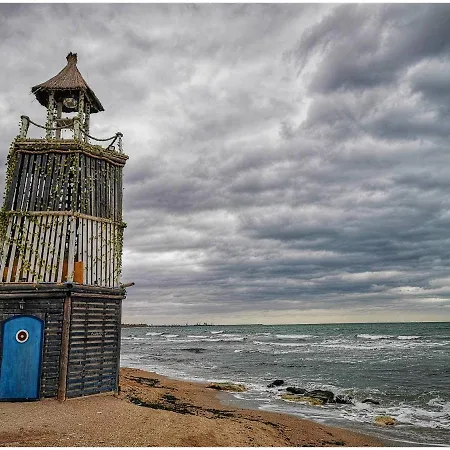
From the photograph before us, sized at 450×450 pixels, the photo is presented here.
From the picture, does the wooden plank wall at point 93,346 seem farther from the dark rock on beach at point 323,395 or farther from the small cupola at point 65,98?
the dark rock on beach at point 323,395

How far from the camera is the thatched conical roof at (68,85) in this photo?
18.2 meters

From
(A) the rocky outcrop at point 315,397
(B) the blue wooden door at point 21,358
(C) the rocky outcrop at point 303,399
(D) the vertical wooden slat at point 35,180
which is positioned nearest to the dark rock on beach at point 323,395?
(A) the rocky outcrop at point 315,397

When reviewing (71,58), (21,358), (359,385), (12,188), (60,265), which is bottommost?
(359,385)

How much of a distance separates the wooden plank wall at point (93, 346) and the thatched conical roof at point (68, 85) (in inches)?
377

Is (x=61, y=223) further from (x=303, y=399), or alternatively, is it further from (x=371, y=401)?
(x=371, y=401)

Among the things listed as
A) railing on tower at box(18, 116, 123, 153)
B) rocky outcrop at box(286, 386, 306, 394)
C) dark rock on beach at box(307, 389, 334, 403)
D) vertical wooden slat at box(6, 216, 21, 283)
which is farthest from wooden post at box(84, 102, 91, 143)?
rocky outcrop at box(286, 386, 306, 394)

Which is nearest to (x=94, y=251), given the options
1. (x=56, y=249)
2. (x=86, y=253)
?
(x=86, y=253)

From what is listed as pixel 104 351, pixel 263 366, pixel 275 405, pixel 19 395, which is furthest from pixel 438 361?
pixel 19 395

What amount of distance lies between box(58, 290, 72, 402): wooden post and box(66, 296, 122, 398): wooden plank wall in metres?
0.18

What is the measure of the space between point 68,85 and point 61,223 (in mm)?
6762

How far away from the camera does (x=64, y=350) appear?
14.0 m

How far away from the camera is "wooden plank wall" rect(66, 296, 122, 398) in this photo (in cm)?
1427

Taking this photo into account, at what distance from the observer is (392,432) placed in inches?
616

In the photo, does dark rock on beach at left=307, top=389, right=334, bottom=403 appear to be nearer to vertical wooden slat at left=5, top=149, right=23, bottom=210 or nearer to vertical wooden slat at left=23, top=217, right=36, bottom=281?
vertical wooden slat at left=23, top=217, right=36, bottom=281
